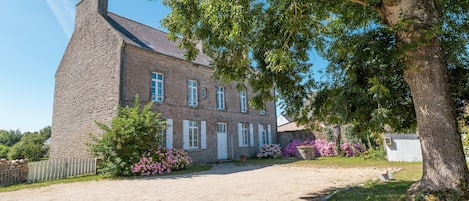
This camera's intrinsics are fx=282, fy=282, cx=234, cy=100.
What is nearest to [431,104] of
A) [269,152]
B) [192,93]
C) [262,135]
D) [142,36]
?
[192,93]

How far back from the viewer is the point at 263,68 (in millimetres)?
5793

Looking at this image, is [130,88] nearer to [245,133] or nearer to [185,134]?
[185,134]

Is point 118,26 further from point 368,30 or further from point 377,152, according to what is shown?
point 377,152

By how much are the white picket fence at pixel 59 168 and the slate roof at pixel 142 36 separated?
528cm

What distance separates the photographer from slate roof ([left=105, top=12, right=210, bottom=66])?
13319 millimetres

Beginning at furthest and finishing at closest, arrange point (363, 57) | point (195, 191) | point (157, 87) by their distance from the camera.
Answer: point (157, 87) < point (195, 191) < point (363, 57)

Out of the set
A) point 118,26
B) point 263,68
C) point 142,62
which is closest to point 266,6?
point 263,68

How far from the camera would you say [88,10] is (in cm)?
1447

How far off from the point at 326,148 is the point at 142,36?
1201 centimetres

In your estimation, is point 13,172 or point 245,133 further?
point 245,133

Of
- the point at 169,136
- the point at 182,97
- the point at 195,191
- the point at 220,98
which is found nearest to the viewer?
the point at 195,191

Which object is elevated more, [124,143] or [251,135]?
[251,135]

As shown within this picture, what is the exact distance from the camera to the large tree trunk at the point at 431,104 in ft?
12.5

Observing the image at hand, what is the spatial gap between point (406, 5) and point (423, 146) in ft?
6.79
